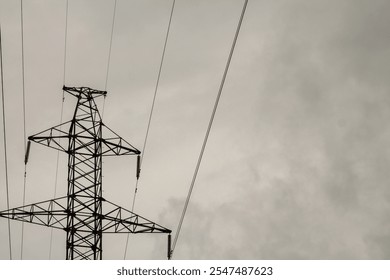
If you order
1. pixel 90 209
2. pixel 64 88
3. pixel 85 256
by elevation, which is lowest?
pixel 85 256

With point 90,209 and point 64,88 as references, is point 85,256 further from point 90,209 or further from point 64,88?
point 64,88

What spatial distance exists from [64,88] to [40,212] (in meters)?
4.88

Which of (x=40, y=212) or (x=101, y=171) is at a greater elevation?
(x=101, y=171)

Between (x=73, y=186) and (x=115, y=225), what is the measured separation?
72.0 inches

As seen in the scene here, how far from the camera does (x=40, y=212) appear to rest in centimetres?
1867
